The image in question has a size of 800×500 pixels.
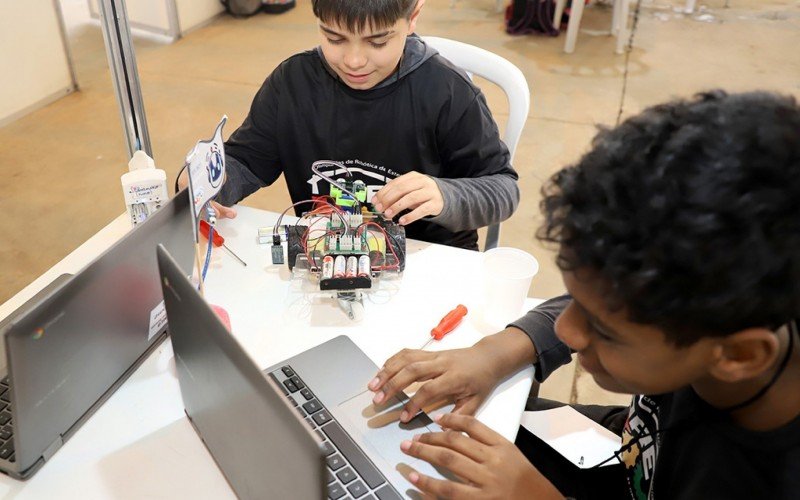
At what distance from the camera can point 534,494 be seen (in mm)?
824

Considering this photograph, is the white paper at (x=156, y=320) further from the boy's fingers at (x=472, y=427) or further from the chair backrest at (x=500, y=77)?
the chair backrest at (x=500, y=77)

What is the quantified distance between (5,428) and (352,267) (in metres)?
0.54

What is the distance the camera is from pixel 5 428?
2.90ft

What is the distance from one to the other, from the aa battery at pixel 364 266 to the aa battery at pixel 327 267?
0.05 meters

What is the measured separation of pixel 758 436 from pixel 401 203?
664 millimetres

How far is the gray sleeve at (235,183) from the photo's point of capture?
53.6 inches

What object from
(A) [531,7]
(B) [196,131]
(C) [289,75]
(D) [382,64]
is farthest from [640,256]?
(A) [531,7]

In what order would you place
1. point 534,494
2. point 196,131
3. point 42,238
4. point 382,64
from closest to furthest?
point 534,494
point 382,64
point 42,238
point 196,131

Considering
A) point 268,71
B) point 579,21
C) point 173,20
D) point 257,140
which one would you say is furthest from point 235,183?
point 579,21

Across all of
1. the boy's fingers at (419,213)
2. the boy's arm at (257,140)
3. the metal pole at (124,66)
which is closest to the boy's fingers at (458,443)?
the boy's fingers at (419,213)

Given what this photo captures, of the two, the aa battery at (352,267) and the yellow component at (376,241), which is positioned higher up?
the yellow component at (376,241)

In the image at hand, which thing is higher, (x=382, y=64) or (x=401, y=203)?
(x=382, y=64)

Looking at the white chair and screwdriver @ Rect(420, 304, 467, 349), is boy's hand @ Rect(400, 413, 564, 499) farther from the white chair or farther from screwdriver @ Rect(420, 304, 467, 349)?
the white chair

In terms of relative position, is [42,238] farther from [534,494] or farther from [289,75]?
[534,494]
